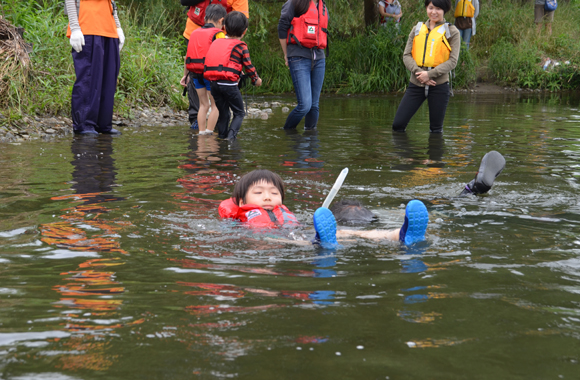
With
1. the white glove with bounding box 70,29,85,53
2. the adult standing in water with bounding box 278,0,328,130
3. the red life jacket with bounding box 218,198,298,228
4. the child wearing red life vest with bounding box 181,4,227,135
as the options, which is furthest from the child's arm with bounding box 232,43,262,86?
the red life jacket with bounding box 218,198,298,228

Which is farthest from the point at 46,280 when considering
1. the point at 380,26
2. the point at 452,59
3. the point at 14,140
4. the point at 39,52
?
the point at 380,26

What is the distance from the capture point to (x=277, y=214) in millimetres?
4453

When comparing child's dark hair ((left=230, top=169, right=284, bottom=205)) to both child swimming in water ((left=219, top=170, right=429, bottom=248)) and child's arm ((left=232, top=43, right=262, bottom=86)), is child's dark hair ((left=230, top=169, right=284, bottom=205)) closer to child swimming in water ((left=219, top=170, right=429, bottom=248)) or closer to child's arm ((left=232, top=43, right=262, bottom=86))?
child swimming in water ((left=219, top=170, right=429, bottom=248))

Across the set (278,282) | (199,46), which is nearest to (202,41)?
(199,46)

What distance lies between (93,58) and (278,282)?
6416mm

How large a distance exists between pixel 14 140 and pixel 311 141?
3996mm

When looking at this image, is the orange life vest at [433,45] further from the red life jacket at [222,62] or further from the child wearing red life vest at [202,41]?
the child wearing red life vest at [202,41]

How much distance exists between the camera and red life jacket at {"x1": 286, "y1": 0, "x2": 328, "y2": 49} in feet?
29.4

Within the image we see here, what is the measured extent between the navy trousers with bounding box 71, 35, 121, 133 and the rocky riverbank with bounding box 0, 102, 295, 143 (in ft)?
1.63

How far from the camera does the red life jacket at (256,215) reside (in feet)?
14.3

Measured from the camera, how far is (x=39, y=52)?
10797 mm

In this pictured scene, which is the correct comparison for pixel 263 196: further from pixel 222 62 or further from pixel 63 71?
pixel 63 71

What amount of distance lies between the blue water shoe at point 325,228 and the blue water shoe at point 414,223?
0.43m

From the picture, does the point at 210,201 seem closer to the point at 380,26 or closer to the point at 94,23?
the point at 94,23
